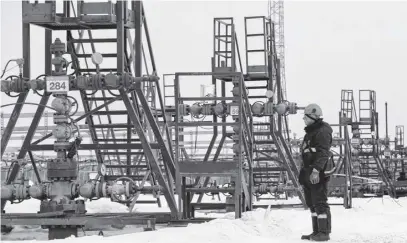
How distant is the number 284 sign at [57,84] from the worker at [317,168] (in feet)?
13.3

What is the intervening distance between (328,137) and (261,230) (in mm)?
1578

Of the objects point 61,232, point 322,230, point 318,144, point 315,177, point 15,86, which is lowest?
point 61,232

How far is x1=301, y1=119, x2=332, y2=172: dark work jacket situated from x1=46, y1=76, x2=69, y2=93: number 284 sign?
408 cm

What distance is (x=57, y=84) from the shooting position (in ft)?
43.1

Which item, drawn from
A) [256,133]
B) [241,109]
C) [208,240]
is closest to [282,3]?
[256,133]

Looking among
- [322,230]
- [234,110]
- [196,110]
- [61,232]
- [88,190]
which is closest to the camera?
[322,230]

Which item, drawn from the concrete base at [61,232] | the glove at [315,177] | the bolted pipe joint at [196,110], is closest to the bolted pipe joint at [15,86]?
the concrete base at [61,232]

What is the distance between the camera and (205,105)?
61.0 ft

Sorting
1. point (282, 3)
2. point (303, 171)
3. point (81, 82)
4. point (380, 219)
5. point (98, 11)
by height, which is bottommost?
point (380, 219)

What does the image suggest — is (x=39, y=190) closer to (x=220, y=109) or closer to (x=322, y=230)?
(x=322, y=230)

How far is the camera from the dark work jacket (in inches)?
425

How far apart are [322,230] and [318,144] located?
1.11 m

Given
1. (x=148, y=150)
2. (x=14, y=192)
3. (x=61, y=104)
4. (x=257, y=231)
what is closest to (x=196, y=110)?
(x=148, y=150)

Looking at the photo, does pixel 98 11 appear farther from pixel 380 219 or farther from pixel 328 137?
Result: pixel 380 219
